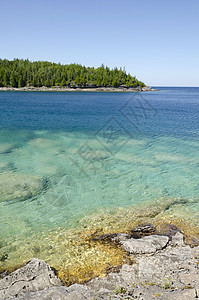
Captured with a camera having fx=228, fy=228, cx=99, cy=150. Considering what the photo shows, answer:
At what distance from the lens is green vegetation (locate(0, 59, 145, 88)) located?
15312cm

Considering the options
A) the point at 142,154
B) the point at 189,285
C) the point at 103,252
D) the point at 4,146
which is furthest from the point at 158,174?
the point at 4,146

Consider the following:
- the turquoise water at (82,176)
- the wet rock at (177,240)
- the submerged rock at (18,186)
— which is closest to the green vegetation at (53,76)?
the turquoise water at (82,176)

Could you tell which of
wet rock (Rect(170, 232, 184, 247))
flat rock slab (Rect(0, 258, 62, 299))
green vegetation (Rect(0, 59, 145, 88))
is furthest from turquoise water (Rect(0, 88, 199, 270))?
green vegetation (Rect(0, 59, 145, 88))

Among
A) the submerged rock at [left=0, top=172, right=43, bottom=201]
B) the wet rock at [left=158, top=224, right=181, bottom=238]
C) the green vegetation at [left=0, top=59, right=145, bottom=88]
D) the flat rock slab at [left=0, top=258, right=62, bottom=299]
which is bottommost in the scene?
the wet rock at [left=158, top=224, right=181, bottom=238]

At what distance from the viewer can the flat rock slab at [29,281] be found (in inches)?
290

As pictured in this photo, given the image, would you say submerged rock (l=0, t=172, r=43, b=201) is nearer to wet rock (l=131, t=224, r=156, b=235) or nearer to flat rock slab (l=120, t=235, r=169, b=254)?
wet rock (l=131, t=224, r=156, b=235)

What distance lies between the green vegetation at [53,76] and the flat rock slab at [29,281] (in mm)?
157846

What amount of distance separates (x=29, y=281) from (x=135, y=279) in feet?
11.8

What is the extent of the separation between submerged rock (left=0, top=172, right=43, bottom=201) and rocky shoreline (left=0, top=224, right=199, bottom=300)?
7351 millimetres

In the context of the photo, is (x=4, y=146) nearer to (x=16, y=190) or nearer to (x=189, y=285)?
(x=16, y=190)

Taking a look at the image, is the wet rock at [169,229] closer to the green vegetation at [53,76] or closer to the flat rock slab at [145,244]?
the flat rock slab at [145,244]

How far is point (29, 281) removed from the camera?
7703mm

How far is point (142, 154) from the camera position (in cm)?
2458

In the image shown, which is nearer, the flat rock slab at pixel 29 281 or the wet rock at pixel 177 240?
the flat rock slab at pixel 29 281
